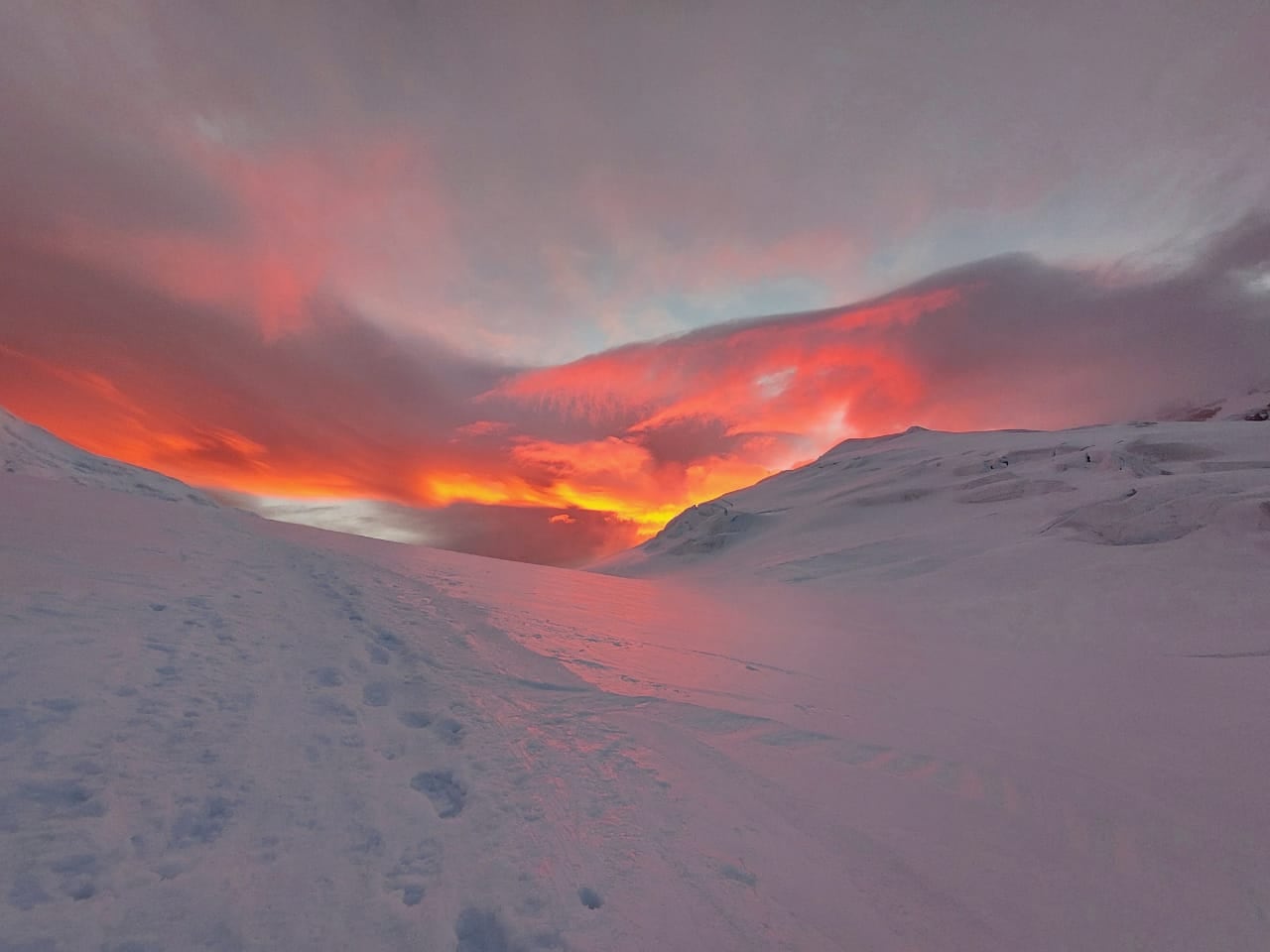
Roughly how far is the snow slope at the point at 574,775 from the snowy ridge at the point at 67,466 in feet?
95.5

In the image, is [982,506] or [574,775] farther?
[982,506]

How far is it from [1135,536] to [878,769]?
15.3 metres

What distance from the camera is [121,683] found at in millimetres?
3693

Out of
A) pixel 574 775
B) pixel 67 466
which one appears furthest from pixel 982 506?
pixel 67 466

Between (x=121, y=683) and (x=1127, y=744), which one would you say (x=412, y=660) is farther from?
(x=1127, y=744)

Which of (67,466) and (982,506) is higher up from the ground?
(67,466)

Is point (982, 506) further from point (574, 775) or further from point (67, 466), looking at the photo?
point (67, 466)

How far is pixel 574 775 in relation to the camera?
3434mm

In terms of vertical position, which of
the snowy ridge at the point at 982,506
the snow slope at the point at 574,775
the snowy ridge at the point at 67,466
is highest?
the snowy ridge at the point at 67,466

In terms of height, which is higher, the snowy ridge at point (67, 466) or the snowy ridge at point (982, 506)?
the snowy ridge at point (67, 466)

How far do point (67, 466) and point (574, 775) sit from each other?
42764 mm

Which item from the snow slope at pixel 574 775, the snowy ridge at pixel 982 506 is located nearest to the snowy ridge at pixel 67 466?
the snow slope at pixel 574 775

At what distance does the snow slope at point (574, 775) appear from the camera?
7.32 feet

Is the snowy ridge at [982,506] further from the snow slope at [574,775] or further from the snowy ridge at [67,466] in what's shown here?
the snowy ridge at [67,466]
